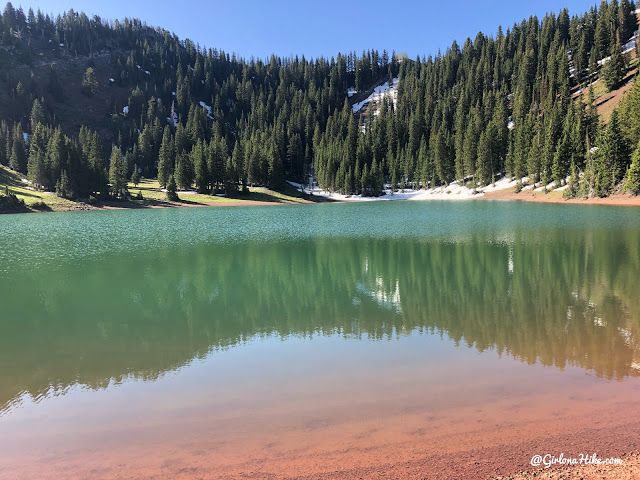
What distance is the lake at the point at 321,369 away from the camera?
5.69m

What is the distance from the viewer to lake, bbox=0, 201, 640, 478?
569cm

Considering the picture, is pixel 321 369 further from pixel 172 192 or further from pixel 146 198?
pixel 146 198

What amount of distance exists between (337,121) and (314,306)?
5617 inches

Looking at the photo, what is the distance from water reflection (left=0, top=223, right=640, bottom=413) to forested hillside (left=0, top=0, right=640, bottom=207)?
47447mm

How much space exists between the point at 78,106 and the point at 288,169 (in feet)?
323

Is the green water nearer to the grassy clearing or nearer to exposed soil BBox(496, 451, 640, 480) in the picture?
Answer: exposed soil BBox(496, 451, 640, 480)

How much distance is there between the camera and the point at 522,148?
8575 cm

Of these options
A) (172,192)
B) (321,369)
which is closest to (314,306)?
(321,369)

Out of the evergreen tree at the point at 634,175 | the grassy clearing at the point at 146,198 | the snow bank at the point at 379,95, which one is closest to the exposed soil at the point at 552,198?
the evergreen tree at the point at 634,175

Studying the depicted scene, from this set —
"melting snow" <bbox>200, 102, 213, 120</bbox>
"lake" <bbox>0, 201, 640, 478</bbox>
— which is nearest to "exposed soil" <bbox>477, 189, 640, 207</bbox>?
"lake" <bbox>0, 201, 640, 478</bbox>

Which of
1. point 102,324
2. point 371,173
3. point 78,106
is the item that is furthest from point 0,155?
point 102,324

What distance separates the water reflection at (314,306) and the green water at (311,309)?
2.4 inches

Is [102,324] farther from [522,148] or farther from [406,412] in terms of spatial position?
[522,148]

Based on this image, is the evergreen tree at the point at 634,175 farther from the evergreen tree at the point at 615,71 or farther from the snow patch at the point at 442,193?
the evergreen tree at the point at 615,71
